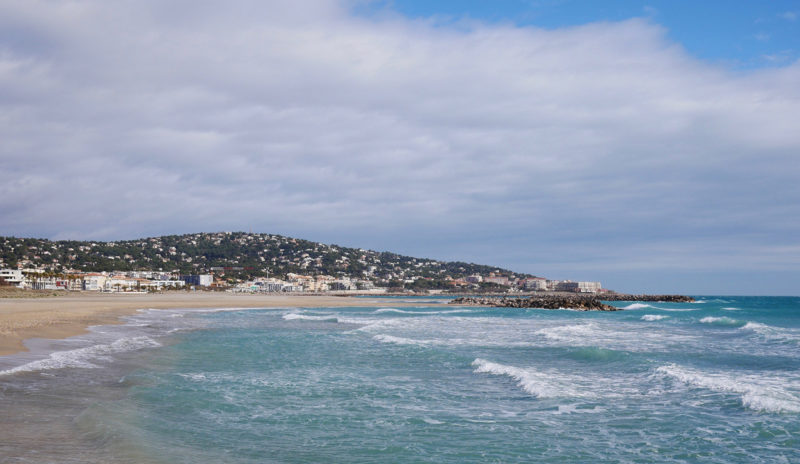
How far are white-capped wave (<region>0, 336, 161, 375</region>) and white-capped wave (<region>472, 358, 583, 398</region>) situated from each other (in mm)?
11271

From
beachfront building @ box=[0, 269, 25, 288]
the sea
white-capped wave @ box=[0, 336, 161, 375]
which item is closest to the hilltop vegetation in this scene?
beachfront building @ box=[0, 269, 25, 288]

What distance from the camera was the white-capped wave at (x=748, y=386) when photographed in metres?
11.8

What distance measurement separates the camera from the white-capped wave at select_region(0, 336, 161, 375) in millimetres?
15232

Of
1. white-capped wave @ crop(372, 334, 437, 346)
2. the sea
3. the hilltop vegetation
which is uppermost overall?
the hilltop vegetation

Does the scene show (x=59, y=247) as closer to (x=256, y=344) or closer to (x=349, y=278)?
(x=349, y=278)

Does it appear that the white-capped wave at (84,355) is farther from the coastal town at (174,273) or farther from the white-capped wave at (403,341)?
the coastal town at (174,273)

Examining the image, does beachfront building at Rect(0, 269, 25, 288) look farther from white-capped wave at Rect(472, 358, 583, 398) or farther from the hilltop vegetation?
white-capped wave at Rect(472, 358, 583, 398)

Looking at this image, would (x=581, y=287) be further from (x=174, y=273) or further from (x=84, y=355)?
(x=84, y=355)

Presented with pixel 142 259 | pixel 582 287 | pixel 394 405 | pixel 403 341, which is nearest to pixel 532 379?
pixel 394 405

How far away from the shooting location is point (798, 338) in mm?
27984

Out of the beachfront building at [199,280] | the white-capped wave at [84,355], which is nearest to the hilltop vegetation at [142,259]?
the beachfront building at [199,280]

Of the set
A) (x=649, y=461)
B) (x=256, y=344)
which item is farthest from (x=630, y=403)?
(x=256, y=344)

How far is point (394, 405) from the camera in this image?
12.0 meters

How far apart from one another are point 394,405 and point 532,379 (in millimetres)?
4752
